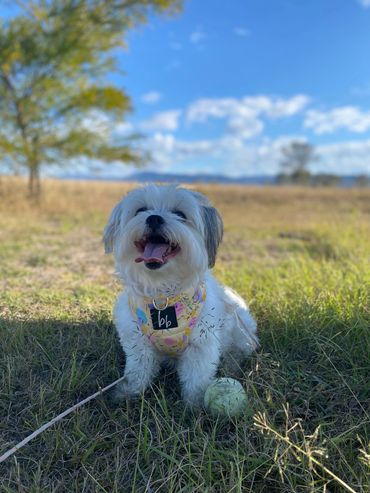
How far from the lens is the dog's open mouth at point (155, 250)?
90.5 inches

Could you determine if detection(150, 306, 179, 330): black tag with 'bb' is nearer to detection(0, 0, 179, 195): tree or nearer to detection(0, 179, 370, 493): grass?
detection(0, 179, 370, 493): grass

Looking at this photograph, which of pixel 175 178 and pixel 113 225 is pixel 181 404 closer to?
pixel 113 225

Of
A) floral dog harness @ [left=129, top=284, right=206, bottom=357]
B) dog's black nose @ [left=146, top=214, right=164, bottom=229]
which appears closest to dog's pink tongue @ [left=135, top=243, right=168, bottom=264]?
dog's black nose @ [left=146, top=214, right=164, bottom=229]

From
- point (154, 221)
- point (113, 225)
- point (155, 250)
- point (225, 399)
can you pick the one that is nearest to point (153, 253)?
point (155, 250)

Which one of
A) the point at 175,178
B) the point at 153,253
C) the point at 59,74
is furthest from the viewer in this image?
the point at 59,74

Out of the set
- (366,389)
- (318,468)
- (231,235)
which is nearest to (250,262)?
(231,235)

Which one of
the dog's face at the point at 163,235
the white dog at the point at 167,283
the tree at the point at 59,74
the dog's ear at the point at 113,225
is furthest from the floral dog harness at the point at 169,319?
the tree at the point at 59,74

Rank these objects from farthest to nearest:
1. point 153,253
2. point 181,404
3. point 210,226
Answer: point 210,226 < point 181,404 < point 153,253

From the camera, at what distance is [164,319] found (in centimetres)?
244

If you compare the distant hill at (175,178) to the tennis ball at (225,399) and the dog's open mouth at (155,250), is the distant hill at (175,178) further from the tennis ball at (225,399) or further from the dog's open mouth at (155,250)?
the tennis ball at (225,399)

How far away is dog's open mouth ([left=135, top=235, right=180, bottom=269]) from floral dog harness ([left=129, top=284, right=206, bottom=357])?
0.30 m

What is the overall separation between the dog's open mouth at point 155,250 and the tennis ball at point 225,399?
0.80 meters

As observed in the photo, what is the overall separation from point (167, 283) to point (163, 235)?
35 centimetres

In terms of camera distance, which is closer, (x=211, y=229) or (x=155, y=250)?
(x=155, y=250)
